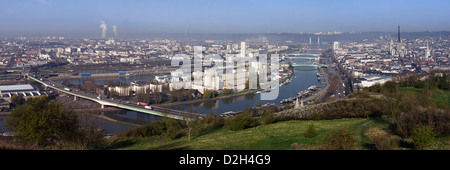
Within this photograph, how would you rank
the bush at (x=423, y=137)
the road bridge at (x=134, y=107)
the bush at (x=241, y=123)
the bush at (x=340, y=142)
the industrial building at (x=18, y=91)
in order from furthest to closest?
the industrial building at (x=18, y=91)
the road bridge at (x=134, y=107)
the bush at (x=241, y=123)
the bush at (x=423, y=137)
the bush at (x=340, y=142)

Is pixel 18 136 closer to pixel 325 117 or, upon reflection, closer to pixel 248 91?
pixel 325 117

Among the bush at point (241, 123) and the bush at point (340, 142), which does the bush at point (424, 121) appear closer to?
the bush at point (340, 142)

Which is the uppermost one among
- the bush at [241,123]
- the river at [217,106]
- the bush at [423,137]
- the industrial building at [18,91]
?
the bush at [423,137]

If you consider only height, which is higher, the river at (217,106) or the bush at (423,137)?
the bush at (423,137)

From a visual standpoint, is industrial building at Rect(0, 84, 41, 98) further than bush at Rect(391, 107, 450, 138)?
Yes

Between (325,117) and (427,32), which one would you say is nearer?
(325,117)

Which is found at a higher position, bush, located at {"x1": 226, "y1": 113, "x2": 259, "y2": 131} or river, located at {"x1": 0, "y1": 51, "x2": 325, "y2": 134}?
bush, located at {"x1": 226, "y1": 113, "x2": 259, "y2": 131}

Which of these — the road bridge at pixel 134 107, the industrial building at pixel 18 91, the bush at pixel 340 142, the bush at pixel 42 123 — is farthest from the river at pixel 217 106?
the bush at pixel 340 142

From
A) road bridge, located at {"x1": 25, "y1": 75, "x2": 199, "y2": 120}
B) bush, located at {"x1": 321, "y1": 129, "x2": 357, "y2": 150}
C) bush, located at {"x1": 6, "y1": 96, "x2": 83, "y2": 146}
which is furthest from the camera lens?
road bridge, located at {"x1": 25, "y1": 75, "x2": 199, "y2": 120}

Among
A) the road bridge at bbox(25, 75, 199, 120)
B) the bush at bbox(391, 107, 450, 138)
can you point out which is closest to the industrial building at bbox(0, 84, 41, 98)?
the road bridge at bbox(25, 75, 199, 120)

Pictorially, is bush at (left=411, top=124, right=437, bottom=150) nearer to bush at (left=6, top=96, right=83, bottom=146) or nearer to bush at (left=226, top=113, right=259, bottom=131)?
bush at (left=226, top=113, right=259, bottom=131)
